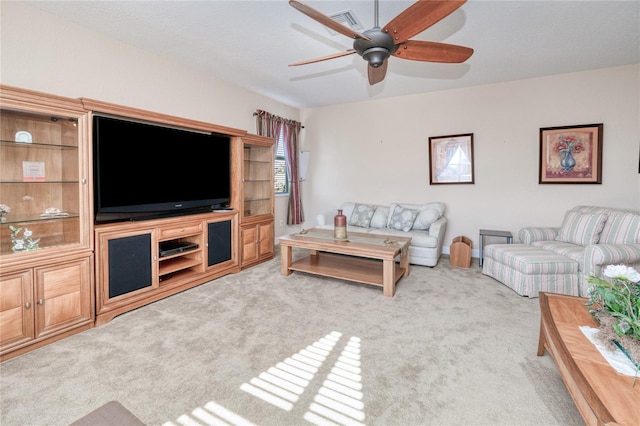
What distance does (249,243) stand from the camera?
416cm

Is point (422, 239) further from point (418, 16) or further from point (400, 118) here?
point (418, 16)

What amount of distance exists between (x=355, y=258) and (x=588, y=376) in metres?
3.07

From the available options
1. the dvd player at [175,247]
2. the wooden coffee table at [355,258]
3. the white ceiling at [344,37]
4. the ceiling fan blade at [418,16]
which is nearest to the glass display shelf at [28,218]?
the dvd player at [175,247]

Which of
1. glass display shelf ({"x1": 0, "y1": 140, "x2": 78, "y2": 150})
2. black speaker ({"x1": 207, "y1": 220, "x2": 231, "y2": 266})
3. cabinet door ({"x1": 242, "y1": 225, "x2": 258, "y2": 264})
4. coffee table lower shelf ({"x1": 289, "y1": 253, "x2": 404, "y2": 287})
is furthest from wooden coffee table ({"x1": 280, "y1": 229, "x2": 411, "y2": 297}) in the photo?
glass display shelf ({"x1": 0, "y1": 140, "x2": 78, "y2": 150})

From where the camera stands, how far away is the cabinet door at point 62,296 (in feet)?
7.23

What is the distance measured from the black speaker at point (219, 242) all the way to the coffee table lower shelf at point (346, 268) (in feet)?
2.76

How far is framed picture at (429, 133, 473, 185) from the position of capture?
15.5 ft

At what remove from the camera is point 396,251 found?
126 inches

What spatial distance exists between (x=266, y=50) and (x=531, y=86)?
3.67m

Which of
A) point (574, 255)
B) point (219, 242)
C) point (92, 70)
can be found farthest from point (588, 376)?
point (92, 70)

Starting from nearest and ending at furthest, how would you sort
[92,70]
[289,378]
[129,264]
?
1. [289,378]
2. [129,264]
3. [92,70]

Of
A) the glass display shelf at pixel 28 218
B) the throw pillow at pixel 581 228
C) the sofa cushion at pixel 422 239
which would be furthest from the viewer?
the sofa cushion at pixel 422 239

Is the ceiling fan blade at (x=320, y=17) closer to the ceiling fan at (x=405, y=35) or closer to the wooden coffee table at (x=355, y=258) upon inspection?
the ceiling fan at (x=405, y=35)

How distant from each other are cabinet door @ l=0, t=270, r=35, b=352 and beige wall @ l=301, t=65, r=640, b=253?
4504mm
